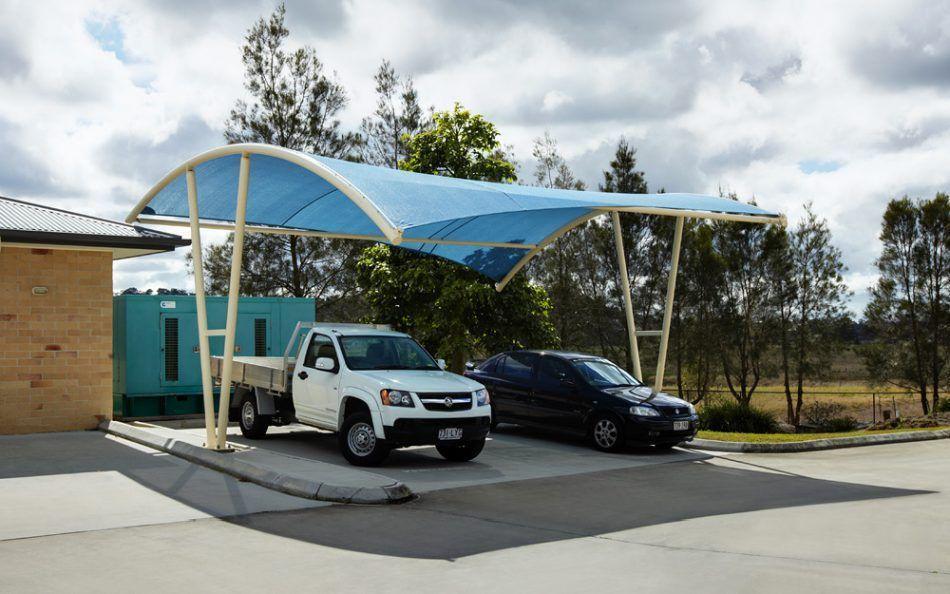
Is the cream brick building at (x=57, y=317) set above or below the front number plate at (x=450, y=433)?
above

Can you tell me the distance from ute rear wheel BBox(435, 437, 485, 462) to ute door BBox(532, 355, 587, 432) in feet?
7.49

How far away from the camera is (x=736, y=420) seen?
20.0 meters

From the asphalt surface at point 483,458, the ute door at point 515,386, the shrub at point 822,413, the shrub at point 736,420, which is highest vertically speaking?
the ute door at point 515,386

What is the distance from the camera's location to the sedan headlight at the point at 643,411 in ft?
45.6

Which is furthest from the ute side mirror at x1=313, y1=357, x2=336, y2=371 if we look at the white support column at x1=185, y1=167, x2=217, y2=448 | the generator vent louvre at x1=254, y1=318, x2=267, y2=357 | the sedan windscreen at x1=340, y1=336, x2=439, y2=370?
the generator vent louvre at x1=254, y1=318, x2=267, y2=357

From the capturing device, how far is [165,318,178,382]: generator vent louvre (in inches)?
694

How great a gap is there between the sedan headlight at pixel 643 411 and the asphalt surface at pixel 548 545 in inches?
109

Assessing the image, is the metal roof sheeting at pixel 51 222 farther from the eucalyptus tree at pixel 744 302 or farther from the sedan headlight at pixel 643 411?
the eucalyptus tree at pixel 744 302

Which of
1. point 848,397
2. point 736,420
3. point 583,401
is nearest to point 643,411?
point 583,401

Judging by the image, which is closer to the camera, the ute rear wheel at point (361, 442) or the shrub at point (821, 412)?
the ute rear wheel at point (361, 442)

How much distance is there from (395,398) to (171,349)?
7945 millimetres

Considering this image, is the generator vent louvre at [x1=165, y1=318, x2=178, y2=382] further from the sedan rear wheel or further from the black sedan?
the sedan rear wheel

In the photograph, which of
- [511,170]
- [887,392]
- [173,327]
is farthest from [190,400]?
[887,392]

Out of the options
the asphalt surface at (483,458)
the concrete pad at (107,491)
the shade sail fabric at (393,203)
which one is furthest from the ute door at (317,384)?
the shade sail fabric at (393,203)
